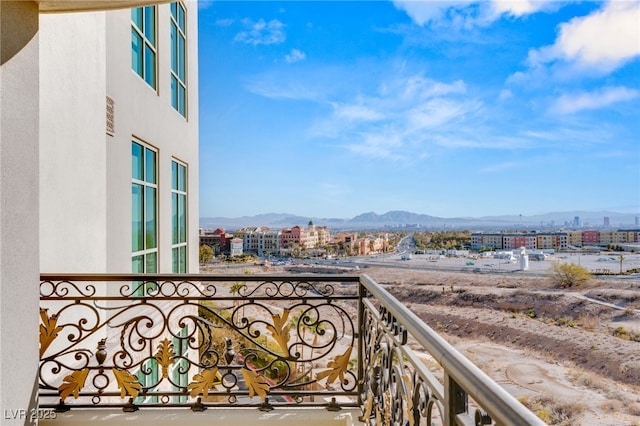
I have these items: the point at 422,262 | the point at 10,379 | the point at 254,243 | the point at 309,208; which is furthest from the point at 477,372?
the point at 309,208

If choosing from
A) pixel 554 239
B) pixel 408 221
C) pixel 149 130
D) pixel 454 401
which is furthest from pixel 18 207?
pixel 408 221

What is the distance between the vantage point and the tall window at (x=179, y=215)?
5504mm

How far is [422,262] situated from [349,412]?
36.2ft

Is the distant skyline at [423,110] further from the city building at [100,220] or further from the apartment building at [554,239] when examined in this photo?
the city building at [100,220]

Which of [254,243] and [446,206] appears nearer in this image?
[254,243]

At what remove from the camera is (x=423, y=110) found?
35688 millimetres

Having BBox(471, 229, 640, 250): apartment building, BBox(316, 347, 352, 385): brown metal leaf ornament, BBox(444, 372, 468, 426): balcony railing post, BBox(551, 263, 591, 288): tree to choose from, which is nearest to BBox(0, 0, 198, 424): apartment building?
BBox(316, 347, 352, 385): brown metal leaf ornament

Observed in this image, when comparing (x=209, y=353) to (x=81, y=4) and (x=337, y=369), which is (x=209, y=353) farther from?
(x=81, y=4)

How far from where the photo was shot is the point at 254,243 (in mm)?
10828

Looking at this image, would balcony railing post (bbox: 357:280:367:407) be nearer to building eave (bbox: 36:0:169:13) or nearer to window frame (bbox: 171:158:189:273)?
building eave (bbox: 36:0:169:13)

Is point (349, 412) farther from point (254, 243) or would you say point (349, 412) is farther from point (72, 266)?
point (254, 243)

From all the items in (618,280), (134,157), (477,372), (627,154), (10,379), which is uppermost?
(627,154)

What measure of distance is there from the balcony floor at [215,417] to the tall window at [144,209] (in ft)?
6.06

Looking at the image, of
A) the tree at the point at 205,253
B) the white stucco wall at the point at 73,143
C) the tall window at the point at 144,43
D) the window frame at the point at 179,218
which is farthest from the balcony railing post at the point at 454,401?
the tree at the point at 205,253
